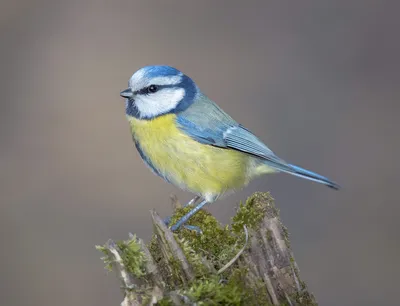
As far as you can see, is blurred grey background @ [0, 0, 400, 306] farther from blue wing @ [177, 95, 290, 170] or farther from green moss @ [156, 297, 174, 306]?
green moss @ [156, 297, 174, 306]

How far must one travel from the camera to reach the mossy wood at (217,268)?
2.39m

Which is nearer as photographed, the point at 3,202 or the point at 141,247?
the point at 141,247

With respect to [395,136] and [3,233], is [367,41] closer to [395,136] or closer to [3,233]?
[395,136]

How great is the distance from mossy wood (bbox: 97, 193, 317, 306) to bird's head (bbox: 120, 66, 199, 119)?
106cm

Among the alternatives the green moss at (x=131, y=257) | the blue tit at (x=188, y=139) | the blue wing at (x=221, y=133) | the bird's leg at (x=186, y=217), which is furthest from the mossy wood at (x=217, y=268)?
the blue wing at (x=221, y=133)

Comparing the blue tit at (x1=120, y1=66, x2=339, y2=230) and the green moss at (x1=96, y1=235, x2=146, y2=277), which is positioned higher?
the blue tit at (x1=120, y1=66, x2=339, y2=230)

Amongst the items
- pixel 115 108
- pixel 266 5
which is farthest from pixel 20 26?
pixel 266 5

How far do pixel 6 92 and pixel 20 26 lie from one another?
114 cm

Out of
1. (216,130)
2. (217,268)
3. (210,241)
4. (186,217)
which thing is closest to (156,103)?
(216,130)

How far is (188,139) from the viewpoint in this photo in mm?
3668

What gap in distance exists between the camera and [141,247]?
8.46 ft

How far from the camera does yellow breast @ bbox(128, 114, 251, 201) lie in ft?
11.9

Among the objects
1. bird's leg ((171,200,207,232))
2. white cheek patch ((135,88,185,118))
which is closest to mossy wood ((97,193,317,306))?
bird's leg ((171,200,207,232))

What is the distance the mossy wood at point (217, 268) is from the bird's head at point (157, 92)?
1.06 meters
